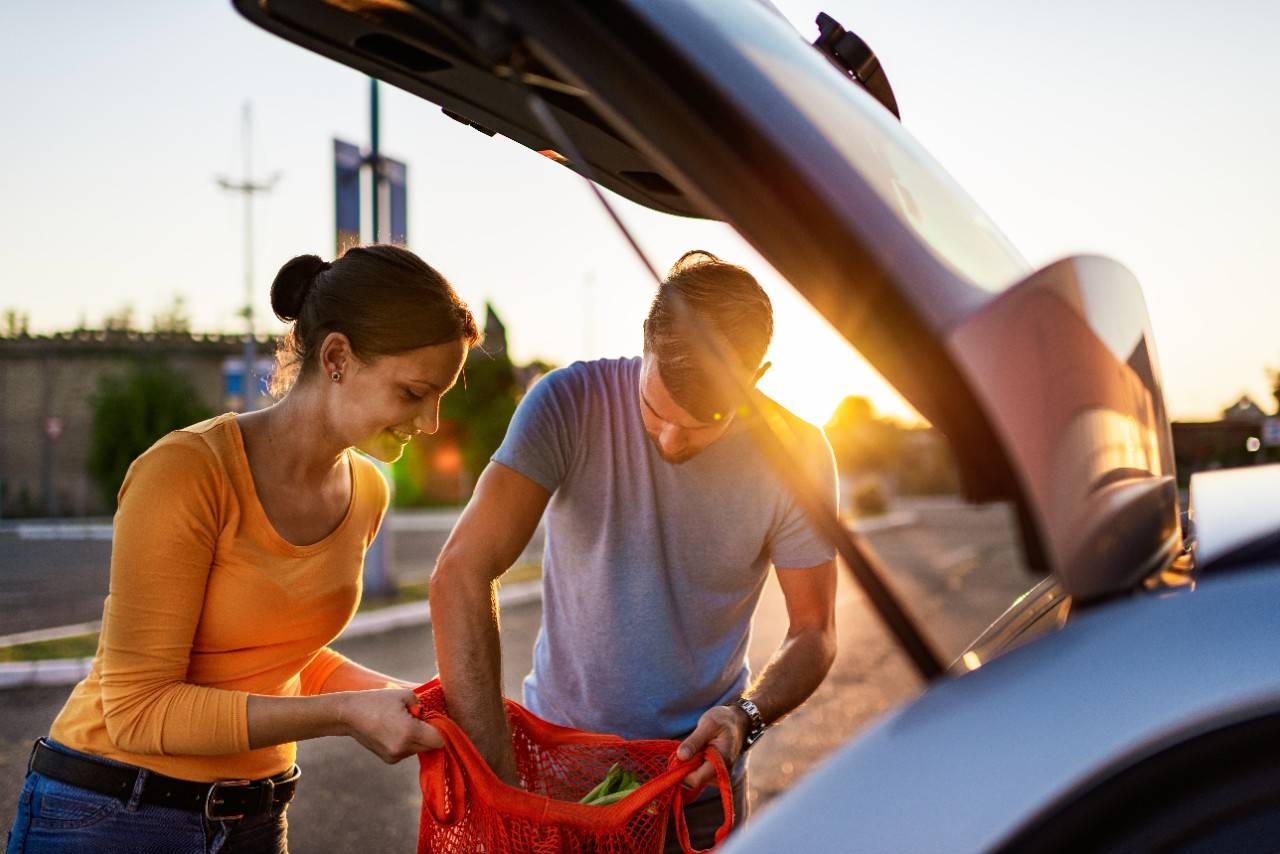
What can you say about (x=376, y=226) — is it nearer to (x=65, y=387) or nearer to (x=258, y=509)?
(x=258, y=509)

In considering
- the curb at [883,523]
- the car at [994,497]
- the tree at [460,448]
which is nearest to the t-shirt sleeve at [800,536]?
the car at [994,497]

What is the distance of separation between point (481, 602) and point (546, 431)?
401 millimetres

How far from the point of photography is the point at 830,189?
1.00 metres

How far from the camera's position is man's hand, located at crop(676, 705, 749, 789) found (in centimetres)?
166

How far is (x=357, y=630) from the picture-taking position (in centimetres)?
927

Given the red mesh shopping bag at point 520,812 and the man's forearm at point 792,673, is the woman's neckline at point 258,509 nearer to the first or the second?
the red mesh shopping bag at point 520,812

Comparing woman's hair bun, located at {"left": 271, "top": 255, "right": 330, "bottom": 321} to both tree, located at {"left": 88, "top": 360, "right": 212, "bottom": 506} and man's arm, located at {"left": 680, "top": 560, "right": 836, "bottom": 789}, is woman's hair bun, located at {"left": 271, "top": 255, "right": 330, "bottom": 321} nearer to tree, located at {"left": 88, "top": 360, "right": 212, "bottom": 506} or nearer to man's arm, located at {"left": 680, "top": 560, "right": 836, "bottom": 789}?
man's arm, located at {"left": 680, "top": 560, "right": 836, "bottom": 789}

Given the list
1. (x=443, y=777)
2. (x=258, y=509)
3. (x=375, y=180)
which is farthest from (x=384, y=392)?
(x=375, y=180)

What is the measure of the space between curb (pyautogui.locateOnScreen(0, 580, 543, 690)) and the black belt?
117 inches

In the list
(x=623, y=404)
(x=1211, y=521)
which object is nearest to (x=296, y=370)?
(x=623, y=404)

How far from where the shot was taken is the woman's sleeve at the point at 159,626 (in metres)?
1.68

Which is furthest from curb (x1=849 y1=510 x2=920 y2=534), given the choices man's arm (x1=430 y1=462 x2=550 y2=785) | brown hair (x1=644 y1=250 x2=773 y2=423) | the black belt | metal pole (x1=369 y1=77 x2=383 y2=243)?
the black belt

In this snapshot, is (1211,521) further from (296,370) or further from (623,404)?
(296,370)

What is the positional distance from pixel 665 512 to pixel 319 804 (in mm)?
3638
